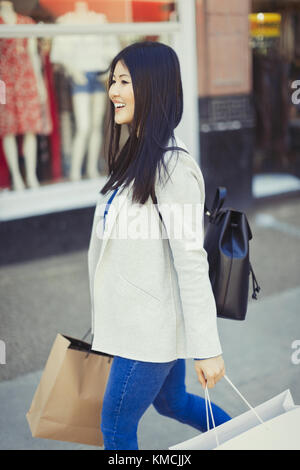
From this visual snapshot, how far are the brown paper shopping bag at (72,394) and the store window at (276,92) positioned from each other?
5.85 m

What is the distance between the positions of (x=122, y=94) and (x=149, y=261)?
58cm

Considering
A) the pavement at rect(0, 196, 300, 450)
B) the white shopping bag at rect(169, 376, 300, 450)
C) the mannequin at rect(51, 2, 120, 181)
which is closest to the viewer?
the white shopping bag at rect(169, 376, 300, 450)

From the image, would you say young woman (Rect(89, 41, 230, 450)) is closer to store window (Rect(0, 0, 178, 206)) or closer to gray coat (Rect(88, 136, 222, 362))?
gray coat (Rect(88, 136, 222, 362))

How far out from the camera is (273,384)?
11.5 feet

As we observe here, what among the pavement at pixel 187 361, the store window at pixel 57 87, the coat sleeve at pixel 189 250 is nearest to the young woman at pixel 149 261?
the coat sleeve at pixel 189 250

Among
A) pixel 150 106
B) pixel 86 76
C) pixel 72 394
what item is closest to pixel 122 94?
pixel 150 106

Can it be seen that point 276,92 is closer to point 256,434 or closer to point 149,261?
point 149,261

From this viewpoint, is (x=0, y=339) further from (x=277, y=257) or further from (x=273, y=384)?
(x=277, y=257)

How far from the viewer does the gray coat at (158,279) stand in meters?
1.90

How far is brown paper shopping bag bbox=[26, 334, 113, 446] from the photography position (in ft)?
7.33

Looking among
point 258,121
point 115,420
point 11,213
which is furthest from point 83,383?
point 258,121

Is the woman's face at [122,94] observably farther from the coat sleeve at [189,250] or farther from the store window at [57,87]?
the store window at [57,87]

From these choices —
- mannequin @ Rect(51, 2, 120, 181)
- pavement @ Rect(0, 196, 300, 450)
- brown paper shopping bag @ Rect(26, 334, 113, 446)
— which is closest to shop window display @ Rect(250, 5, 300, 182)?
pavement @ Rect(0, 196, 300, 450)

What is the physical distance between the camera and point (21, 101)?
624cm
